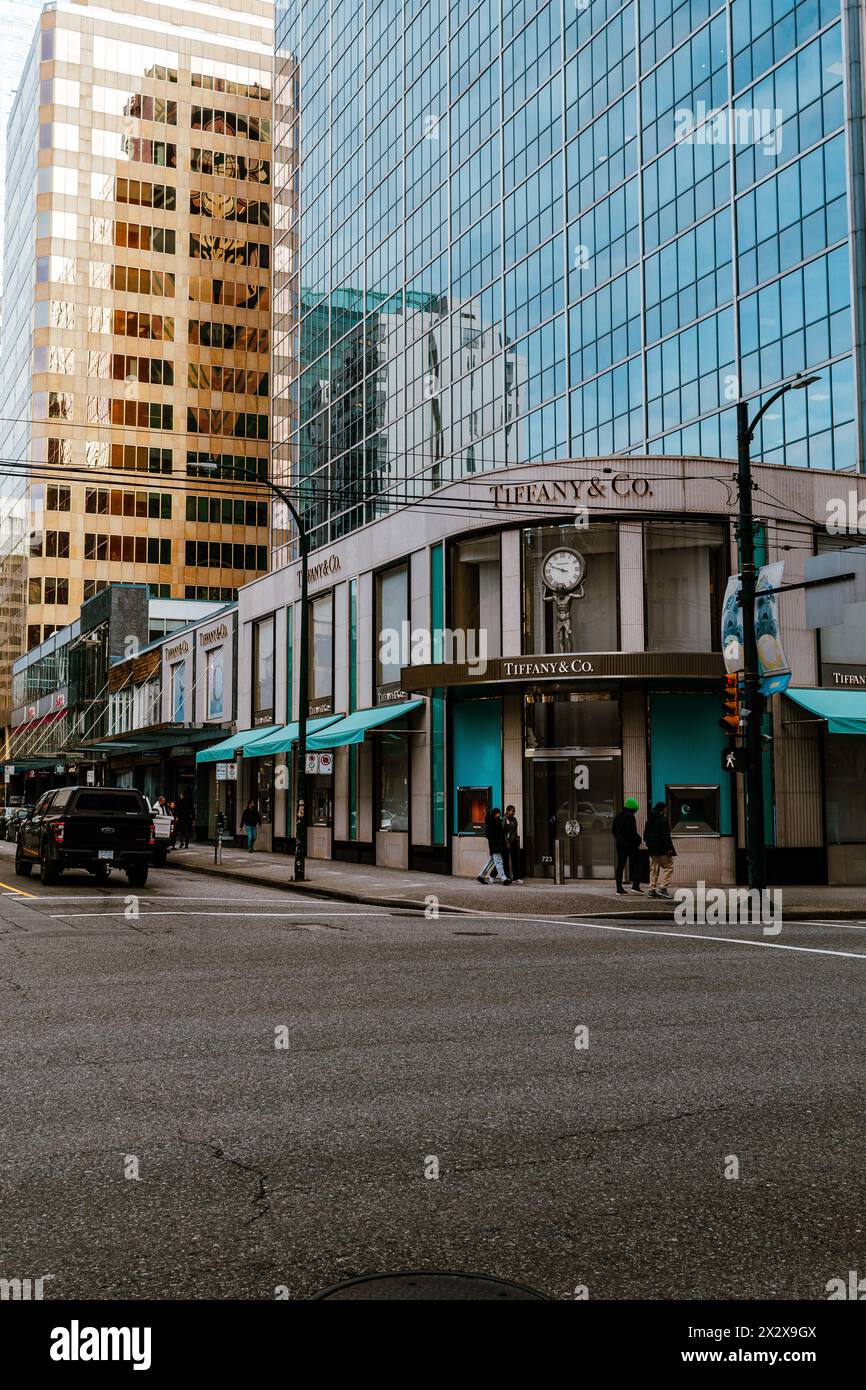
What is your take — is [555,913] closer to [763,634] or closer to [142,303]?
[763,634]

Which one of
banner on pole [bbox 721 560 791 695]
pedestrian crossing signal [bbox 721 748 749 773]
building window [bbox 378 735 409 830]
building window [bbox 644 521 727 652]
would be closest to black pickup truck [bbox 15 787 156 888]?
building window [bbox 378 735 409 830]

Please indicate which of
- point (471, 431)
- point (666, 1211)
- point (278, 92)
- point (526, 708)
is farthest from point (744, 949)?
point (278, 92)

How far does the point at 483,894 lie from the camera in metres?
22.9

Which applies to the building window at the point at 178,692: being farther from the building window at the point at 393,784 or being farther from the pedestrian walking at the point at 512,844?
the pedestrian walking at the point at 512,844

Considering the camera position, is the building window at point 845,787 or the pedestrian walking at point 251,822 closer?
the building window at point 845,787

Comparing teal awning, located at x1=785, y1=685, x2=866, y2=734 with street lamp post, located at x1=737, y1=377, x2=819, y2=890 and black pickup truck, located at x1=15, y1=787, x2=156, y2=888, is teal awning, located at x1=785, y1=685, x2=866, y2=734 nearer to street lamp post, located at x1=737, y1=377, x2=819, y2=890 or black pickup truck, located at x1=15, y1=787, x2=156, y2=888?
street lamp post, located at x1=737, y1=377, x2=819, y2=890

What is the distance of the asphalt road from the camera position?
4309 mm

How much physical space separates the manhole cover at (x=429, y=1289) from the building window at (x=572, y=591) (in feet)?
76.9

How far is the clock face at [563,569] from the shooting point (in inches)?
1075

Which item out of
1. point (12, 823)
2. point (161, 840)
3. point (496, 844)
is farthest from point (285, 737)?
point (12, 823)

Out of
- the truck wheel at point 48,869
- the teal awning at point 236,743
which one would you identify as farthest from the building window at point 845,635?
the teal awning at point 236,743

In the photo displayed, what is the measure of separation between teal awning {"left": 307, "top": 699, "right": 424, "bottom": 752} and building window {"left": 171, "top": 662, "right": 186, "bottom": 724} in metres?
21.0
